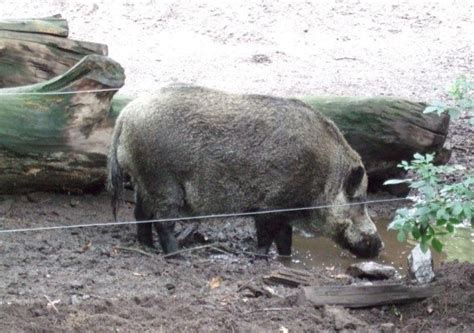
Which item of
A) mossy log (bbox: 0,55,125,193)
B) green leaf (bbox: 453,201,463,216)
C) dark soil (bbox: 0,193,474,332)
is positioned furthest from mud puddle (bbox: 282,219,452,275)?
green leaf (bbox: 453,201,463,216)

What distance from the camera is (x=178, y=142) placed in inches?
283

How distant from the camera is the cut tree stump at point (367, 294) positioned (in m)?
5.57

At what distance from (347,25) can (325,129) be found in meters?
9.11

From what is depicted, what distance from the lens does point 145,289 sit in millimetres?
6074

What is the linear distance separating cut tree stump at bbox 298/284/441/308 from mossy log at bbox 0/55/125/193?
9.65 feet

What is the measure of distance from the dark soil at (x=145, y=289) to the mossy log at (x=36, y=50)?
1375mm

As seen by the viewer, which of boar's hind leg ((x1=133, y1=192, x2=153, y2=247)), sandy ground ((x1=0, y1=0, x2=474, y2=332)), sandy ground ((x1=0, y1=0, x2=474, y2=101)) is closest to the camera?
sandy ground ((x1=0, y1=0, x2=474, y2=332))

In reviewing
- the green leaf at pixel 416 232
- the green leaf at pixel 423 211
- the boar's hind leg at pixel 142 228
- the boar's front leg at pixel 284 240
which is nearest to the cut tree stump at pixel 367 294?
the green leaf at pixel 416 232

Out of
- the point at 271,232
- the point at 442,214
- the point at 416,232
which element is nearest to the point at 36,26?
the point at 271,232

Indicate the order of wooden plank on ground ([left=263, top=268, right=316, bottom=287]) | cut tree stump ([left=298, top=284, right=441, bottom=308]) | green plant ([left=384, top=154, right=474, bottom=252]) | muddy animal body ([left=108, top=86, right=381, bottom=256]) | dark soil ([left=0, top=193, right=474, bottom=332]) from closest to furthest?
1. green plant ([left=384, top=154, right=474, bottom=252])
2. dark soil ([left=0, top=193, right=474, bottom=332])
3. cut tree stump ([left=298, top=284, right=441, bottom=308])
4. wooden plank on ground ([left=263, top=268, right=316, bottom=287])
5. muddy animal body ([left=108, top=86, right=381, bottom=256])

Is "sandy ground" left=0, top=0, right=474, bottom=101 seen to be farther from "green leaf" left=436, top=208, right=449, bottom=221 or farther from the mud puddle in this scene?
"green leaf" left=436, top=208, right=449, bottom=221

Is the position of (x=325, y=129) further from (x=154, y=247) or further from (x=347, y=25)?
(x=347, y=25)

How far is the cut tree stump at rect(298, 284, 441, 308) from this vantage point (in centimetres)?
557

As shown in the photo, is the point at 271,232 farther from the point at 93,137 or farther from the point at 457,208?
the point at 457,208
